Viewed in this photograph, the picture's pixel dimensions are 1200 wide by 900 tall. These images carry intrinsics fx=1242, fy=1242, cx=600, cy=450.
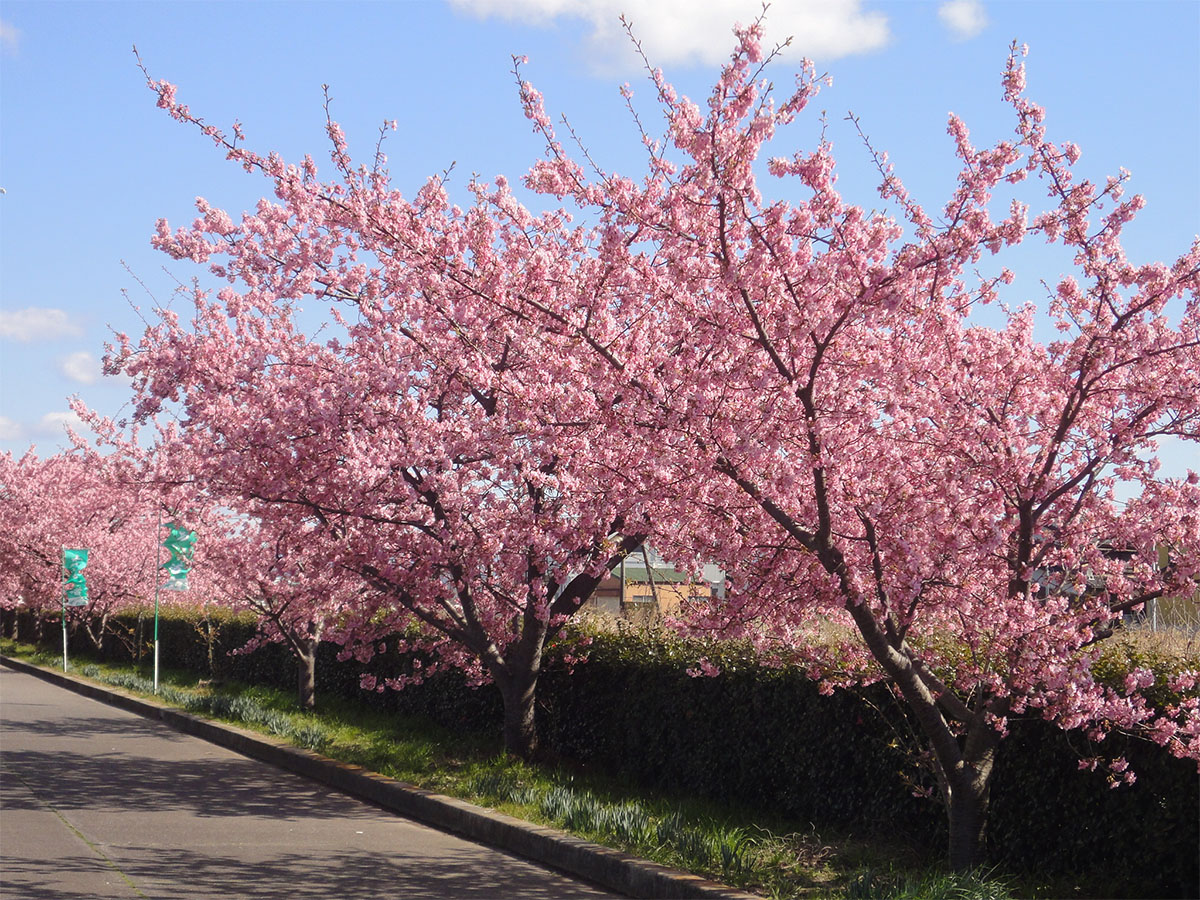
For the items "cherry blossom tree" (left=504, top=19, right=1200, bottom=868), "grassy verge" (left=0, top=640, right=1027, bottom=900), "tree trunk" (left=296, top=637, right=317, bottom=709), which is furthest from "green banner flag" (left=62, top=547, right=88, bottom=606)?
"cherry blossom tree" (left=504, top=19, right=1200, bottom=868)

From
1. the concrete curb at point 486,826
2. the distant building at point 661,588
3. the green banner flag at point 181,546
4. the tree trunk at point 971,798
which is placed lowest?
the concrete curb at point 486,826

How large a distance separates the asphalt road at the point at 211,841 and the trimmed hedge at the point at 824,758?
2.13 meters

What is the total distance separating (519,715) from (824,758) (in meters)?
4.01

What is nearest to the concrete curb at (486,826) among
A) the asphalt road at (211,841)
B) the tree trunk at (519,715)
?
the asphalt road at (211,841)

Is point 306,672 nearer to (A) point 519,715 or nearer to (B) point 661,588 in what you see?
(A) point 519,715

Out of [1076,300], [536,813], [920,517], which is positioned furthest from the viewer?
[536,813]

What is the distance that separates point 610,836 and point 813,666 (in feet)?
6.34

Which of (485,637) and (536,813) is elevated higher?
(485,637)

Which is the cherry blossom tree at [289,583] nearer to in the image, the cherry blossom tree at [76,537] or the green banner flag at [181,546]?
the green banner flag at [181,546]

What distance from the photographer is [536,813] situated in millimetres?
9812

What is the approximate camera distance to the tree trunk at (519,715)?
12359mm

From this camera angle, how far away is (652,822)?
29.8 feet

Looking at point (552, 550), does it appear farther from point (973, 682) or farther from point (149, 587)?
point (149, 587)

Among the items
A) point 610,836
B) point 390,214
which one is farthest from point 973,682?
point 390,214
